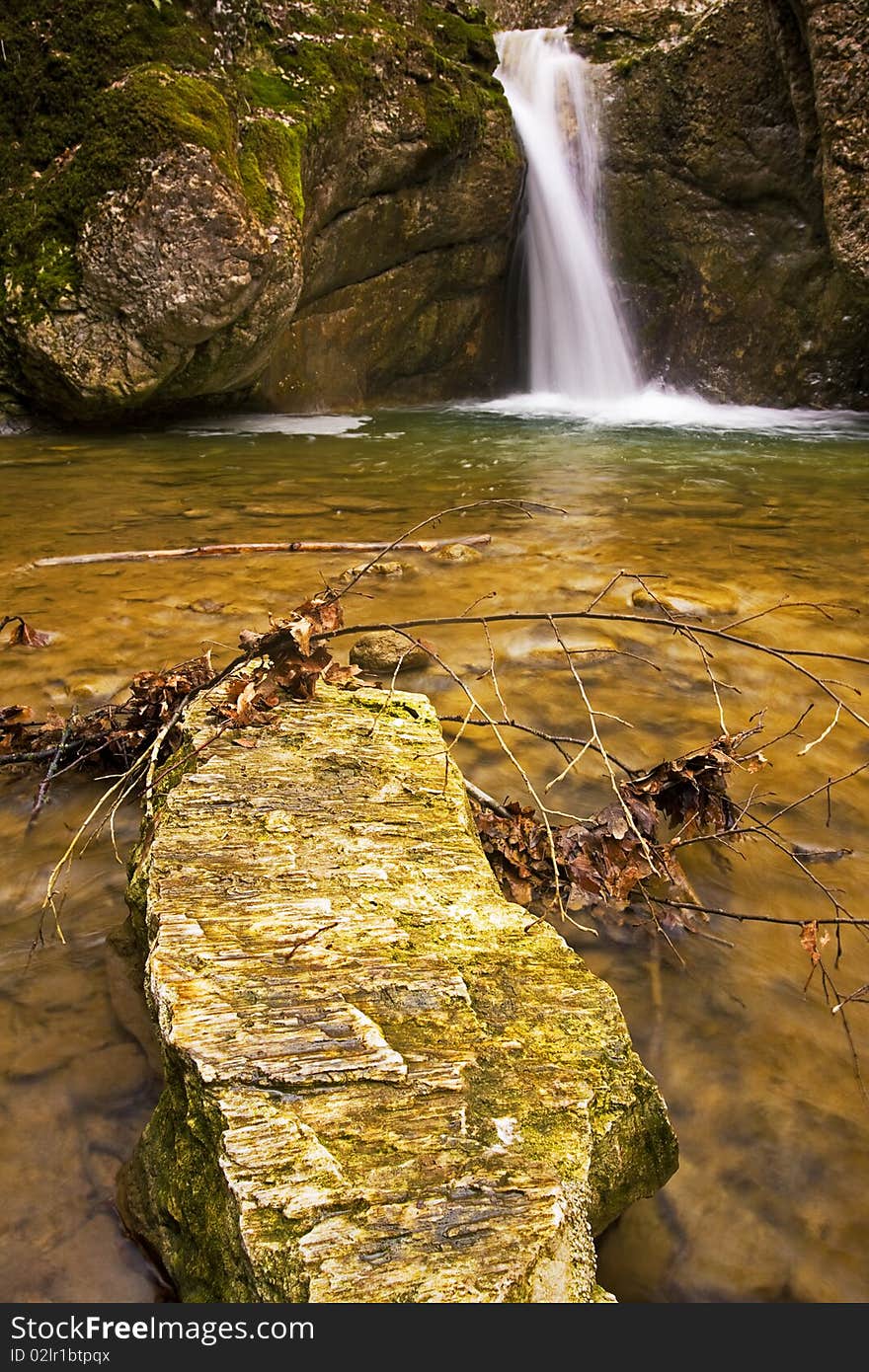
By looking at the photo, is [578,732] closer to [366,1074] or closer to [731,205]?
[366,1074]

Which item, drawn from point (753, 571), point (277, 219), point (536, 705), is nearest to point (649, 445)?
point (277, 219)

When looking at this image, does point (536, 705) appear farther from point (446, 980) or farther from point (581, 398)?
point (581, 398)

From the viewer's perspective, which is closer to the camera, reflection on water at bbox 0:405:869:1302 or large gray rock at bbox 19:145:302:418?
reflection on water at bbox 0:405:869:1302

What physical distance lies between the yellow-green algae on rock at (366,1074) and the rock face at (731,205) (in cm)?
1230

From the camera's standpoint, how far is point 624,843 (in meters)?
2.16

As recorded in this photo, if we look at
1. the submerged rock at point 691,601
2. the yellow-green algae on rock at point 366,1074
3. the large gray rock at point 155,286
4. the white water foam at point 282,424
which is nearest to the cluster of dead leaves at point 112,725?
the yellow-green algae on rock at point 366,1074

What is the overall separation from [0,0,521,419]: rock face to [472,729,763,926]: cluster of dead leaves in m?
7.53

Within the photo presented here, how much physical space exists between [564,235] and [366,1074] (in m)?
14.1

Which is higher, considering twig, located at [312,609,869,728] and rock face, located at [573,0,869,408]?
rock face, located at [573,0,869,408]

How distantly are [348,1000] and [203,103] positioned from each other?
30.1 feet

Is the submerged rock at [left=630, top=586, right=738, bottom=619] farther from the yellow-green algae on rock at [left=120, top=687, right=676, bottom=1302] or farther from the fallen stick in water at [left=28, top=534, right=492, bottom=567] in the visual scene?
the yellow-green algae on rock at [left=120, top=687, right=676, bottom=1302]

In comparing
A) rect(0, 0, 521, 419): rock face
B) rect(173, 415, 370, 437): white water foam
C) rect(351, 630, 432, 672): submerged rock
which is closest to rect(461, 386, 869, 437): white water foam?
rect(173, 415, 370, 437): white water foam

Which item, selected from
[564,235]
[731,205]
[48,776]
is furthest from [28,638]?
[731,205]

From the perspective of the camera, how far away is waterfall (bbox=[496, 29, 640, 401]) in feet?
43.0
